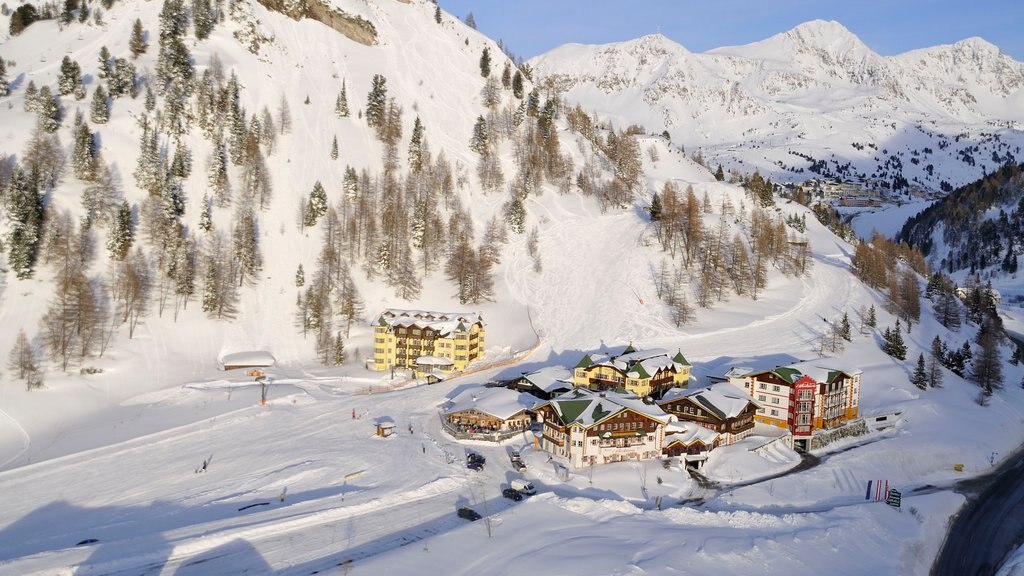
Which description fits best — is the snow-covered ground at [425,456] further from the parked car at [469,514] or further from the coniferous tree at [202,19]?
the coniferous tree at [202,19]

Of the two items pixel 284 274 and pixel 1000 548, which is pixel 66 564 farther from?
pixel 284 274

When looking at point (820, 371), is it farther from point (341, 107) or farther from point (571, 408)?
point (341, 107)

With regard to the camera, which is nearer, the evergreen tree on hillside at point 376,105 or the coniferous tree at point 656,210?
the coniferous tree at point 656,210

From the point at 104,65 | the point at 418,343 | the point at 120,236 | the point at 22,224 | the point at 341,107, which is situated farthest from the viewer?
the point at 341,107

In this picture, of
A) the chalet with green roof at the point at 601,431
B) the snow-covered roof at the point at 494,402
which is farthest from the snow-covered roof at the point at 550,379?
the chalet with green roof at the point at 601,431

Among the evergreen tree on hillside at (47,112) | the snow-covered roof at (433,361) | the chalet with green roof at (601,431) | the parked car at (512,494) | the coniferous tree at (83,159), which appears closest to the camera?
the parked car at (512,494)

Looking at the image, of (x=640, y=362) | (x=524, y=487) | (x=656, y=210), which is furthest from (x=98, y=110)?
(x=656, y=210)

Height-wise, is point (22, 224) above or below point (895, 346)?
above
